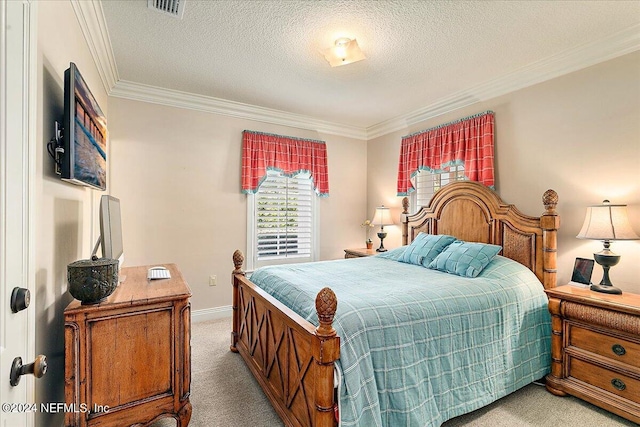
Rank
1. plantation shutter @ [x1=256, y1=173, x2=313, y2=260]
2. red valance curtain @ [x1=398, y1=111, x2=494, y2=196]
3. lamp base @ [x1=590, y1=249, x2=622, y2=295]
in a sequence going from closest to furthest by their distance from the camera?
lamp base @ [x1=590, y1=249, x2=622, y2=295]
red valance curtain @ [x1=398, y1=111, x2=494, y2=196]
plantation shutter @ [x1=256, y1=173, x2=313, y2=260]

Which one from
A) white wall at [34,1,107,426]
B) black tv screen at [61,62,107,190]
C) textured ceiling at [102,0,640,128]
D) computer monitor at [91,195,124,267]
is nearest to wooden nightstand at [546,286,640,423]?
textured ceiling at [102,0,640,128]

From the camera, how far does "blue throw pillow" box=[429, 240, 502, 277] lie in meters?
2.59

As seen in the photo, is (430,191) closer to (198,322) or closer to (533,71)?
(533,71)

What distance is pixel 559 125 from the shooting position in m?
2.79

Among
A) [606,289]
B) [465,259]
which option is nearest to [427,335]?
[465,259]

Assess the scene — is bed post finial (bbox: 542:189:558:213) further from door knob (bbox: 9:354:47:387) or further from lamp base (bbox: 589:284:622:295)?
door knob (bbox: 9:354:47:387)

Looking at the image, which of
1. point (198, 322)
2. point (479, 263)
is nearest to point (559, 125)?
point (479, 263)

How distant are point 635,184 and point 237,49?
336 cm

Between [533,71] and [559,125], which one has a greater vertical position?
[533,71]

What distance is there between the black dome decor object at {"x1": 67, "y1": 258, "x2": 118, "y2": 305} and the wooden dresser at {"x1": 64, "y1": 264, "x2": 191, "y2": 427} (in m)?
0.05

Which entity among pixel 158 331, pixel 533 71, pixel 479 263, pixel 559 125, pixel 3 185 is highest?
pixel 533 71

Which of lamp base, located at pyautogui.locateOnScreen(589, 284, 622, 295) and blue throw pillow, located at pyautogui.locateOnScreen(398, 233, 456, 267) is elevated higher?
blue throw pillow, located at pyautogui.locateOnScreen(398, 233, 456, 267)

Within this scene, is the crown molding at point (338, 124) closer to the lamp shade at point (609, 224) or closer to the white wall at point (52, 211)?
the white wall at point (52, 211)

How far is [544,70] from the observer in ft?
9.36
